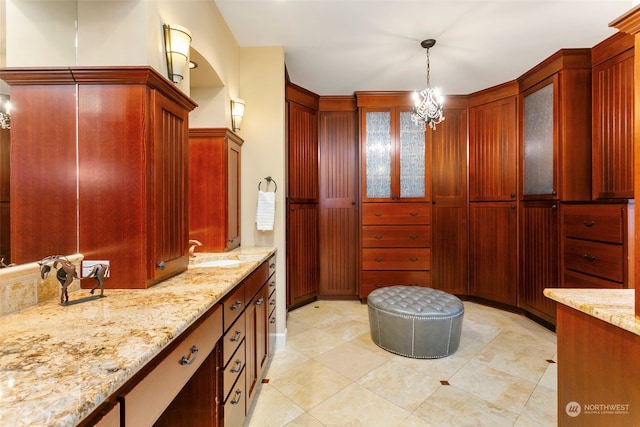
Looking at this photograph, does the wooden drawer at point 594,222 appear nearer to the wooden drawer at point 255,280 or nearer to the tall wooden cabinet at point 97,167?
the wooden drawer at point 255,280

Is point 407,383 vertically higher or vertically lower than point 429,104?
lower

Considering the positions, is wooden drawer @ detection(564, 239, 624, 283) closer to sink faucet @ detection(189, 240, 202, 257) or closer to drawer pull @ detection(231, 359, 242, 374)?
drawer pull @ detection(231, 359, 242, 374)

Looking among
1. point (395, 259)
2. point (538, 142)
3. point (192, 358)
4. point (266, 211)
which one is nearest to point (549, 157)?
point (538, 142)

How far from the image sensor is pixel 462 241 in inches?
145

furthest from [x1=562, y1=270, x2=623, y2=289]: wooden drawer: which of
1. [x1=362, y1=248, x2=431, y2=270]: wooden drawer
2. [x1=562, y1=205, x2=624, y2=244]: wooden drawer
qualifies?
[x1=362, y1=248, x2=431, y2=270]: wooden drawer

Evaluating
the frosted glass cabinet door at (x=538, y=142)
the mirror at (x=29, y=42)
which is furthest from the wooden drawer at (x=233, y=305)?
Answer: the frosted glass cabinet door at (x=538, y=142)

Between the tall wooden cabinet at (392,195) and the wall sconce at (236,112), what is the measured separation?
168 centimetres

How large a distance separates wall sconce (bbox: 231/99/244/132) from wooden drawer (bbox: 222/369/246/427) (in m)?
1.92

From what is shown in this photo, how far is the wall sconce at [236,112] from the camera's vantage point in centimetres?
239

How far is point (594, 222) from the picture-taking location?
93.0 inches

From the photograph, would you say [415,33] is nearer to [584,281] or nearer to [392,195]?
[392,195]

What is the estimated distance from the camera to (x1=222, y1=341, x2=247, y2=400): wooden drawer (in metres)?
1.24

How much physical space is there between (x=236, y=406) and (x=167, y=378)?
0.74 meters

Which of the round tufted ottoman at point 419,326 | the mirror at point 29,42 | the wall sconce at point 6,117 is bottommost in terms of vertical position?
the round tufted ottoman at point 419,326
